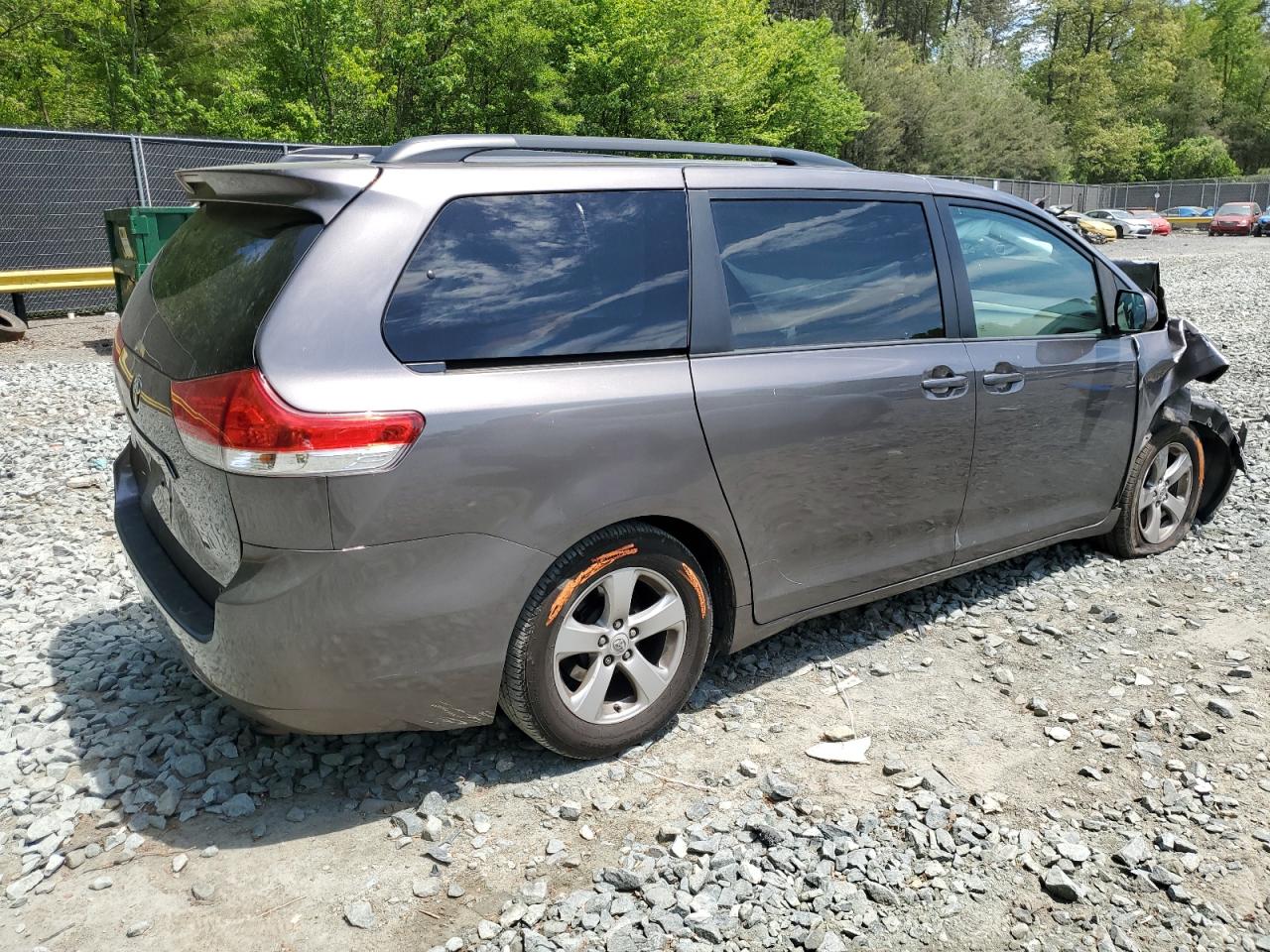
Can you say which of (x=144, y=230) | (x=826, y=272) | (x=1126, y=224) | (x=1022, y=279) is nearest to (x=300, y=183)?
(x=826, y=272)

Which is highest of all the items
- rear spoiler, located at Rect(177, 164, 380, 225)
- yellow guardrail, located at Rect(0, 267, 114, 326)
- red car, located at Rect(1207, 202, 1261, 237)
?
rear spoiler, located at Rect(177, 164, 380, 225)

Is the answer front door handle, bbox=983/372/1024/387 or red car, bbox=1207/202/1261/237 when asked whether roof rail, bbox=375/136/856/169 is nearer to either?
front door handle, bbox=983/372/1024/387

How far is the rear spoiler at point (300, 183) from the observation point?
2.62 meters

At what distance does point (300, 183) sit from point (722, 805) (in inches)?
84.8

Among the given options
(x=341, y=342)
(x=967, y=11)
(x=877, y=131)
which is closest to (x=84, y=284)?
(x=341, y=342)

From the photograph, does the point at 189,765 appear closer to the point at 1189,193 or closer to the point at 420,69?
the point at 420,69

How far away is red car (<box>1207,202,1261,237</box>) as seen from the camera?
4384cm

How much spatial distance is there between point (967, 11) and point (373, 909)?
87.6 meters

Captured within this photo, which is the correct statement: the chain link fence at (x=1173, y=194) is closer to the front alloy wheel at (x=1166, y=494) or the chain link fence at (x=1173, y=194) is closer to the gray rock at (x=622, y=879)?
the front alloy wheel at (x=1166, y=494)

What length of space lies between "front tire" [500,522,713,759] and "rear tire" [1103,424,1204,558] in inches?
102

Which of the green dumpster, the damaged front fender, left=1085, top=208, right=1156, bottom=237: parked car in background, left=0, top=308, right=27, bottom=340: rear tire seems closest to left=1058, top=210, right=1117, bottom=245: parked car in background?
left=1085, top=208, right=1156, bottom=237: parked car in background

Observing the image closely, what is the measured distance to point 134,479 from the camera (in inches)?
135

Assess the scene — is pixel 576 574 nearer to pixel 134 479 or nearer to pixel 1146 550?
pixel 134 479

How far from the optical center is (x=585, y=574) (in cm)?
285
